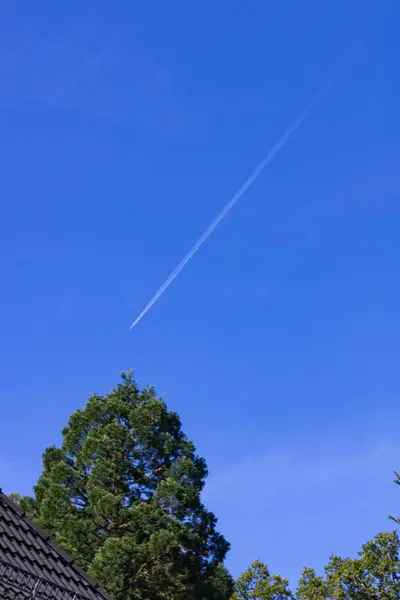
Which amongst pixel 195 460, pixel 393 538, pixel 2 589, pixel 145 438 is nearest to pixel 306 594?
pixel 393 538

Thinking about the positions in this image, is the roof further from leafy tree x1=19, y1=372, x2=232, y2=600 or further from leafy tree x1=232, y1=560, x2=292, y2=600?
leafy tree x1=232, y1=560, x2=292, y2=600

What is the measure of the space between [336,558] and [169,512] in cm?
2338

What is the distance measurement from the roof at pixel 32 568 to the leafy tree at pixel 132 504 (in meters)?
10.3

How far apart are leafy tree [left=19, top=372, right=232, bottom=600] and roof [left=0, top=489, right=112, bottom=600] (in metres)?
10.3

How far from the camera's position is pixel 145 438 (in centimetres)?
2316

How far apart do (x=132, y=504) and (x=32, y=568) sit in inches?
528

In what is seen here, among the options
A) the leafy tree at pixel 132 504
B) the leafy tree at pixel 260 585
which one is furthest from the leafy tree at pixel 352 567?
the leafy tree at pixel 132 504

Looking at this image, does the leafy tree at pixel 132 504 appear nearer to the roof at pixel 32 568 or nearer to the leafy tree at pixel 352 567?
the roof at pixel 32 568

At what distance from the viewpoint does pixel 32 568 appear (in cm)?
859

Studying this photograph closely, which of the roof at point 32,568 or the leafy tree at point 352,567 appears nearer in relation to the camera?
the roof at point 32,568

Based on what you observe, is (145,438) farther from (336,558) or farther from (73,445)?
(336,558)

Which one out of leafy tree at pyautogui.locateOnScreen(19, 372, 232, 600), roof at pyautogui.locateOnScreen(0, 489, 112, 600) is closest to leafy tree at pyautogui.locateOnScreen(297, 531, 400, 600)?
leafy tree at pyautogui.locateOnScreen(19, 372, 232, 600)

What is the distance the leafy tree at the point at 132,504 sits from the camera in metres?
19.8

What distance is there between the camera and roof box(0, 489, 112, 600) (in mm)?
7781
